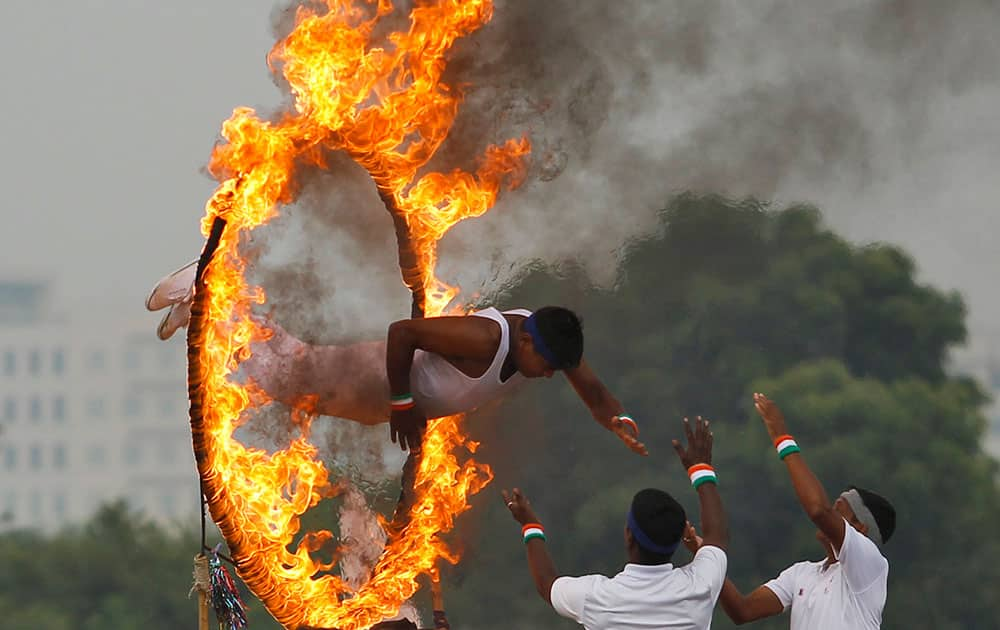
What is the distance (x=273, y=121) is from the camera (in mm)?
Answer: 7059

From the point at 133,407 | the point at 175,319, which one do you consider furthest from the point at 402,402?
the point at 133,407

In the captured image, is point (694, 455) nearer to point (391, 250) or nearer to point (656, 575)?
point (656, 575)

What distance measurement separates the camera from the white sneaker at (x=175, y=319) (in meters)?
7.02

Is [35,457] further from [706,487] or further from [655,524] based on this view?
[655,524]

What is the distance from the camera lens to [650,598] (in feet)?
17.7

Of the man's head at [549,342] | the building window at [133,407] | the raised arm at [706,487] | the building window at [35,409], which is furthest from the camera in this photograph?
the building window at [35,409]

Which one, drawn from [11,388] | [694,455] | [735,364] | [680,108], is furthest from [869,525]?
[11,388]

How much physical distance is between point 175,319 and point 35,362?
2592cm

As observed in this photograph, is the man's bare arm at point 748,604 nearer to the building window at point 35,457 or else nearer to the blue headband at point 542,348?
the blue headband at point 542,348

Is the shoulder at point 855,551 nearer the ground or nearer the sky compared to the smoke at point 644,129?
nearer the ground

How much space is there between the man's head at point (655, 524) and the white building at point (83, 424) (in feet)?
72.5

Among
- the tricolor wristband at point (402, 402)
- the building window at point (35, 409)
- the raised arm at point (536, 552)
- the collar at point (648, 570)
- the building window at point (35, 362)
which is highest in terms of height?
the building window at point (35, 362)

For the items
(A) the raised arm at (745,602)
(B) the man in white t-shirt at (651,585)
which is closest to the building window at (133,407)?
(A) the raised arm at (745,602)

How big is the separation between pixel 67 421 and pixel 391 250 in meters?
23.9
